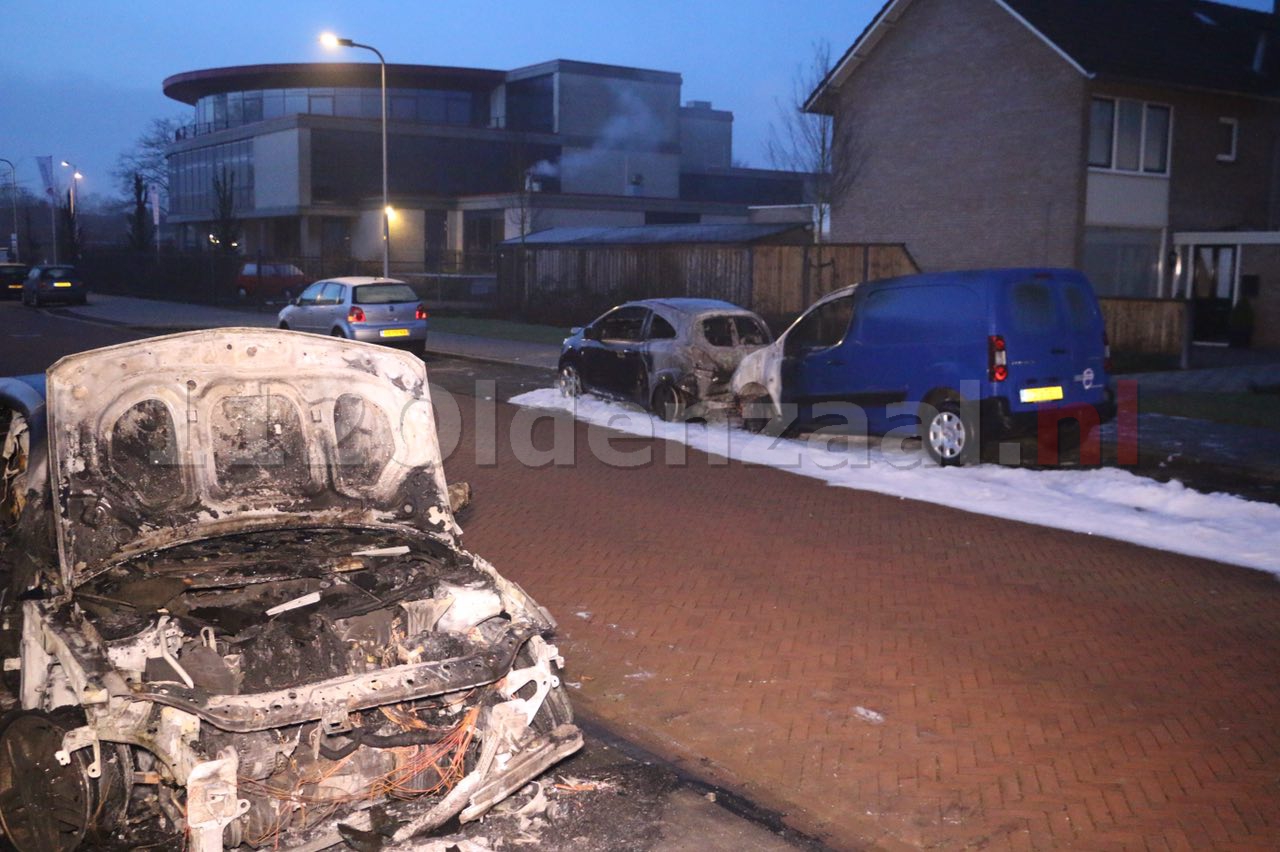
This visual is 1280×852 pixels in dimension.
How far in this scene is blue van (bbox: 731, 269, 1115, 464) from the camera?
12148 millimetres

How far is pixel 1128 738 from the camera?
5.81 metres

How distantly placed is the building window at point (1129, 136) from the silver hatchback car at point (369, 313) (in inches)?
595

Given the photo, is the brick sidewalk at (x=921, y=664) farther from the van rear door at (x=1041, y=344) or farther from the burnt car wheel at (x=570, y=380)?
the burnt car wheel at (x=570, y=380)

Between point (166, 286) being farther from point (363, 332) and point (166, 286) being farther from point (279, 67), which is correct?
point (363, 332)

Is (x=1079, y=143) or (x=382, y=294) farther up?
(x=1079, y=143)

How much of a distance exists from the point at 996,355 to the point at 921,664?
19.6 ft

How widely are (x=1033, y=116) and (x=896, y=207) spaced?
13.9ft

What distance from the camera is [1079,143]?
998 inches

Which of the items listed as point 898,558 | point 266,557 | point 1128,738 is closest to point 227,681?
point 266,557

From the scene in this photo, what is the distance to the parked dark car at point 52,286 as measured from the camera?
4250 centimetres

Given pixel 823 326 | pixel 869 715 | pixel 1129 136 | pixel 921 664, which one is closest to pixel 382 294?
pixel 823 326

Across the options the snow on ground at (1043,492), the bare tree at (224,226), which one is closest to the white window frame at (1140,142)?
the snow on ground at (1043,492)

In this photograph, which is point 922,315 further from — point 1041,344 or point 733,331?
point 733,331

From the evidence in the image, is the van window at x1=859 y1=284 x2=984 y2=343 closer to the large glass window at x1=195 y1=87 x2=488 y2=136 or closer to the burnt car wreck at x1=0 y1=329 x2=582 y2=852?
the burnt car wreck at x1=0 y1=329 x2=582 y2=852
